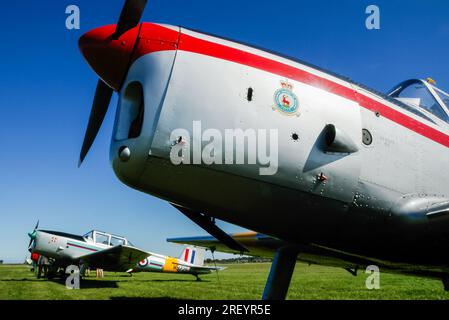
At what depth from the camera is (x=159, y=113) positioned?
9.19 ft

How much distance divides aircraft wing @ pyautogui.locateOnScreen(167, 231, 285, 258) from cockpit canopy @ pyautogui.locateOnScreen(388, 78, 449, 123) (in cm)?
297

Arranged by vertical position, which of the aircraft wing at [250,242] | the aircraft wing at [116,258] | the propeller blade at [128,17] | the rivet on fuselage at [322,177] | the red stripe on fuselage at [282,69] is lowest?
the aircraft wing at [116,258]

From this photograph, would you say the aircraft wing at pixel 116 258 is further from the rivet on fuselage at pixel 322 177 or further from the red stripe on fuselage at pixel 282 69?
the rivet on fuselage at pixel 322 177

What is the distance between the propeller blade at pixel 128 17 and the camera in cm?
309

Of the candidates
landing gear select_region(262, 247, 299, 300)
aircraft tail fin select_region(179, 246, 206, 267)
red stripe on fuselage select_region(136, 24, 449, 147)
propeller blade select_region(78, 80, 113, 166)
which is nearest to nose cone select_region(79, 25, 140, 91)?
red stripe on fuselage select_region(136, 24, 449, 147)

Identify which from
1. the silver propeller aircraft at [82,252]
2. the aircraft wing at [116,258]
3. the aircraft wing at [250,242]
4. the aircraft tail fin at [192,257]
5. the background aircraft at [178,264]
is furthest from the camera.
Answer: the aircraft tail fin at [192,257]

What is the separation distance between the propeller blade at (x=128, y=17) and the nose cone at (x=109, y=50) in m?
0.03

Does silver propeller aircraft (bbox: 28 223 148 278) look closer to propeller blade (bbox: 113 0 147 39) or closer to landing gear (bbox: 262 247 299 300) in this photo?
landing gear (bbox: 262 247 299 300)

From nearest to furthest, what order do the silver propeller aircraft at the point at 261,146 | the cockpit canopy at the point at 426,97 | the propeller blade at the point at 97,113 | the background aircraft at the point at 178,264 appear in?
1. the silver propeller aircraft at the point at 261,146
2. the propeller blade at the point at 97,113
3. the cockpit canopy at the point at 426,97
4. the background aircraft at the point at 178,264

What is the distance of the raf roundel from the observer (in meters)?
3.11

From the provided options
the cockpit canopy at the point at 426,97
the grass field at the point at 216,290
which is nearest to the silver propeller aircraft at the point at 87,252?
the grass field at the point at 216,290

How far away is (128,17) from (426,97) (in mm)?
3993

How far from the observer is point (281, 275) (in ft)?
19.1

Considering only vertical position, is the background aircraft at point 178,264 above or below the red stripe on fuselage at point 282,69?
below
